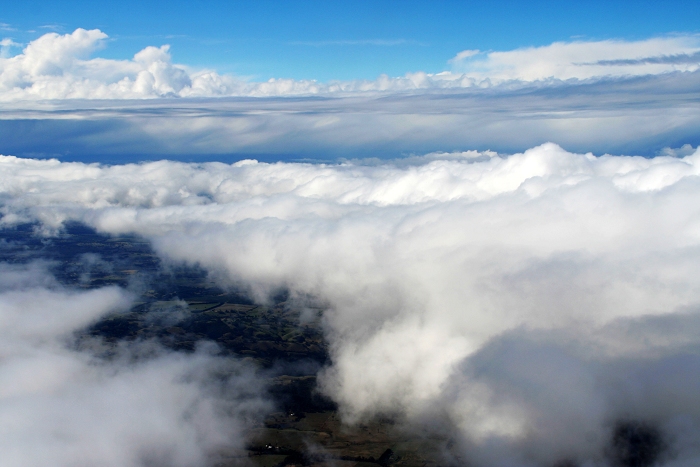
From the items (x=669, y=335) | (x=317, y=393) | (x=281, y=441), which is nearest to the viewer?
(x=669, y=335)

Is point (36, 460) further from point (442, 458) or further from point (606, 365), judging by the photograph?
point (606, 365)

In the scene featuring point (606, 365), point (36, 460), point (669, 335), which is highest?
point (669, 335)

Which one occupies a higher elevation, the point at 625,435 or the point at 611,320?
the point at 611,320

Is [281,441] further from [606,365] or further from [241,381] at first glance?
A: [606,365]

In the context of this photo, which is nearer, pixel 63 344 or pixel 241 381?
pixel 241 381

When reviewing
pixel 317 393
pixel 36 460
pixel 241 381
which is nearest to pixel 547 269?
pixel 317 393

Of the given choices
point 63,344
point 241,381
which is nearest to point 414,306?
point 241,381

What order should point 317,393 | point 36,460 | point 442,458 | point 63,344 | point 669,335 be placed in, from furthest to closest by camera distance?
point 63,344 < point 317,393 < point 442,458 < point 36,460 < point 669,335

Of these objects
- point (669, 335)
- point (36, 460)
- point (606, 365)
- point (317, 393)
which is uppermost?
point (669, 335)

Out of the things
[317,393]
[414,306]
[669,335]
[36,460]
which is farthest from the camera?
[414,306]
